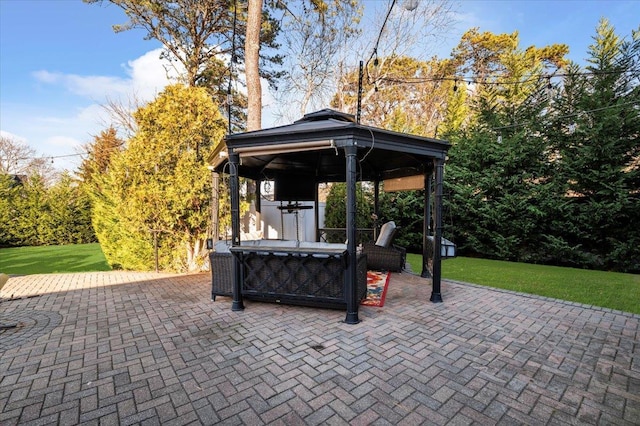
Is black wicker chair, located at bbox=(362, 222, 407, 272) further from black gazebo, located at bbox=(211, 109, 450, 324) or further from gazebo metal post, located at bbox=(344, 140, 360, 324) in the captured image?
gazebo metal post, located at bbox=(344, 140, 360, 324)

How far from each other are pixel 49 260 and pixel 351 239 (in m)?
9.77

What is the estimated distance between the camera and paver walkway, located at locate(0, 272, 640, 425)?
1933 mm

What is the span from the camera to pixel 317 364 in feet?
8.28

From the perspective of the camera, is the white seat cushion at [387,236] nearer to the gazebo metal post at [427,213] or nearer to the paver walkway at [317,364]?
the gazebo metal post at [427,213]

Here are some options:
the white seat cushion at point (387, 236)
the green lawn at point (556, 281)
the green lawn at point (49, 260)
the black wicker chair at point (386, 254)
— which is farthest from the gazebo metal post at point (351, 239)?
the green lawn at point (49, 260)

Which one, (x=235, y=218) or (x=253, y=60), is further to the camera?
(x=253, y=60)

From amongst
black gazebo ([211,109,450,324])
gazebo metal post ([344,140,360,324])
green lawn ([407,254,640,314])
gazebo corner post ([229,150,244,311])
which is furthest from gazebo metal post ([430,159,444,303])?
gazebo corner post ([229,150,244,311])

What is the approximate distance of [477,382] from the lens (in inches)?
89.0

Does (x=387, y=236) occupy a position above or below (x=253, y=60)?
A: below

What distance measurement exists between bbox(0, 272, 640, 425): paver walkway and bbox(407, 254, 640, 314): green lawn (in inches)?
24.2

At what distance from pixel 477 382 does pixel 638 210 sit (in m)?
6.66

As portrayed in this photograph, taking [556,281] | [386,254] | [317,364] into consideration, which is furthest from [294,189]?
[556,281]

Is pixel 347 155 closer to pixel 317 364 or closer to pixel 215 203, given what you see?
pixel 317 364

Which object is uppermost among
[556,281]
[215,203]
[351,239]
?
[215,203]
